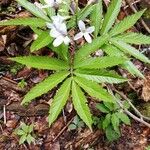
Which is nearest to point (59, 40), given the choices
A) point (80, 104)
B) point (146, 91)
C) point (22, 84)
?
point (80, 104)

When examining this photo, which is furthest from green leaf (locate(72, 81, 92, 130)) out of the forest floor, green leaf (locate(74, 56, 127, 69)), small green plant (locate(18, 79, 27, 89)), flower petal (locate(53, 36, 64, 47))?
small green plant (locate(18, 79, 27, 89))

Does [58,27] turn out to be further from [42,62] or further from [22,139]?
[22,139]

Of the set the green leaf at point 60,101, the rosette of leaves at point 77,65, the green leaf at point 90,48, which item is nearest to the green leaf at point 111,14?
the rosette of leaves at point 77,65

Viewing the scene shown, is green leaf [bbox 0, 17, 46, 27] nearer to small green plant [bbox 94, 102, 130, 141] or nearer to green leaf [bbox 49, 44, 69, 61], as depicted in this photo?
green leaf [bbox 49, 44, 69, 61]

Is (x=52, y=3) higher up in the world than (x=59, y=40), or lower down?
higher up

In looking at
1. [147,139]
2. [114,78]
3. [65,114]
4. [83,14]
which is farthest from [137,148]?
[83,14]

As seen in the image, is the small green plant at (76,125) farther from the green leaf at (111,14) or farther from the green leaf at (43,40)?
the green leaf at (43,40)
